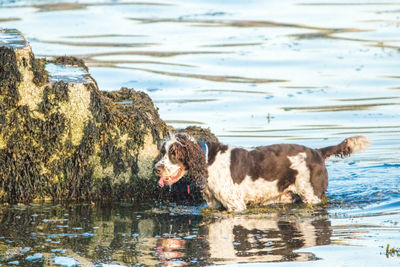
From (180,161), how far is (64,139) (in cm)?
160

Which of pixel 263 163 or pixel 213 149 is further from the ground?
pixel 213 149

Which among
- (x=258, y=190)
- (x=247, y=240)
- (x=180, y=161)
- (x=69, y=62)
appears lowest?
(x=247, y=240)

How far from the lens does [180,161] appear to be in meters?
9.67

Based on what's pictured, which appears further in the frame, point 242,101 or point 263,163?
point 242,101

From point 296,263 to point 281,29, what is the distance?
18.3 metres

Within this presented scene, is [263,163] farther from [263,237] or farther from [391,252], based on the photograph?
[391,252]

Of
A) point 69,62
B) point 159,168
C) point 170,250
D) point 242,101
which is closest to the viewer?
point 170,250

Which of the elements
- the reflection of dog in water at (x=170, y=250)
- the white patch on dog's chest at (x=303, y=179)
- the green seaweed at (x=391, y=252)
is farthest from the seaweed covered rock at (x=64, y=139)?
the green seaweed at (x=391, y=252)

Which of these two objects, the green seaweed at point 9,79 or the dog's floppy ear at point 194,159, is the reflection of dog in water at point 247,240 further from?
the green seaweed at point 9,79

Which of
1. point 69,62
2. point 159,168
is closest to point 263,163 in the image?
point 159,168

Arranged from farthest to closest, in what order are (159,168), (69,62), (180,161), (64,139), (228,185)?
(69,62), (64,139), (228,185), (180,161), (159,168)

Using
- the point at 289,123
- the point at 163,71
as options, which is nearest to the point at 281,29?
the point at 163,71

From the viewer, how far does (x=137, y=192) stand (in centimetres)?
1052

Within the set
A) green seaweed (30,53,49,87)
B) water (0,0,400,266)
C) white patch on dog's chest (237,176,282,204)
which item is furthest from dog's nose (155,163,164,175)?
green seaweed (30,53,49,87)
